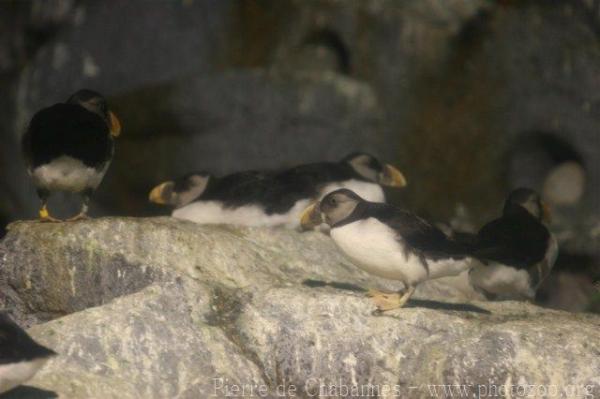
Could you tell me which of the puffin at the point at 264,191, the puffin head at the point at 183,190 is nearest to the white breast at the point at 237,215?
the puffin at the point at 264,191

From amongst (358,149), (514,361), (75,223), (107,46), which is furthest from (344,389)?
(107,46)

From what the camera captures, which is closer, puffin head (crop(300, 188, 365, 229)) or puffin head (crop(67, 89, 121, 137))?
puffin head (crop(300, 188, 365, 229))

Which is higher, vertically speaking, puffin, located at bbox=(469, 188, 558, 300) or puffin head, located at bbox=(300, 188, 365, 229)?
puffin head, located at bbox=(300, 188, 365, 229)

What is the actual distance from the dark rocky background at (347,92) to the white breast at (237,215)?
2743mm

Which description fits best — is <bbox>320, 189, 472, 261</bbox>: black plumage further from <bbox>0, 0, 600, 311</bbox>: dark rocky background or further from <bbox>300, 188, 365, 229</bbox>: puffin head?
<bbox>0, 0, 600, 311</bbox>: dark rocky background

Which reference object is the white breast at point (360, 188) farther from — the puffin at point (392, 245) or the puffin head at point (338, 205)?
the puffin at point (392, 245)

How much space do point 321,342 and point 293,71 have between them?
5.32 meters

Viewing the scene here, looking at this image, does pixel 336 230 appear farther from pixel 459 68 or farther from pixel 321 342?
pixel 459 68

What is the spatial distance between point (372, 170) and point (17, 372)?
447cm

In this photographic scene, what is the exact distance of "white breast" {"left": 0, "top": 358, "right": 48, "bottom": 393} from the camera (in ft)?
18.2

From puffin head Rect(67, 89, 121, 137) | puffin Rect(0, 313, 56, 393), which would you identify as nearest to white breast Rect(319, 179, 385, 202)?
puffin head Rect(67, 89, 121, 137)

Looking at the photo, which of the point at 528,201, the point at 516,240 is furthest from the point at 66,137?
the point at 528,201

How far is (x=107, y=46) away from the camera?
11836mm

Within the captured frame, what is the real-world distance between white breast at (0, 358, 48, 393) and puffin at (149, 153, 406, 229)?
3.29 metres
